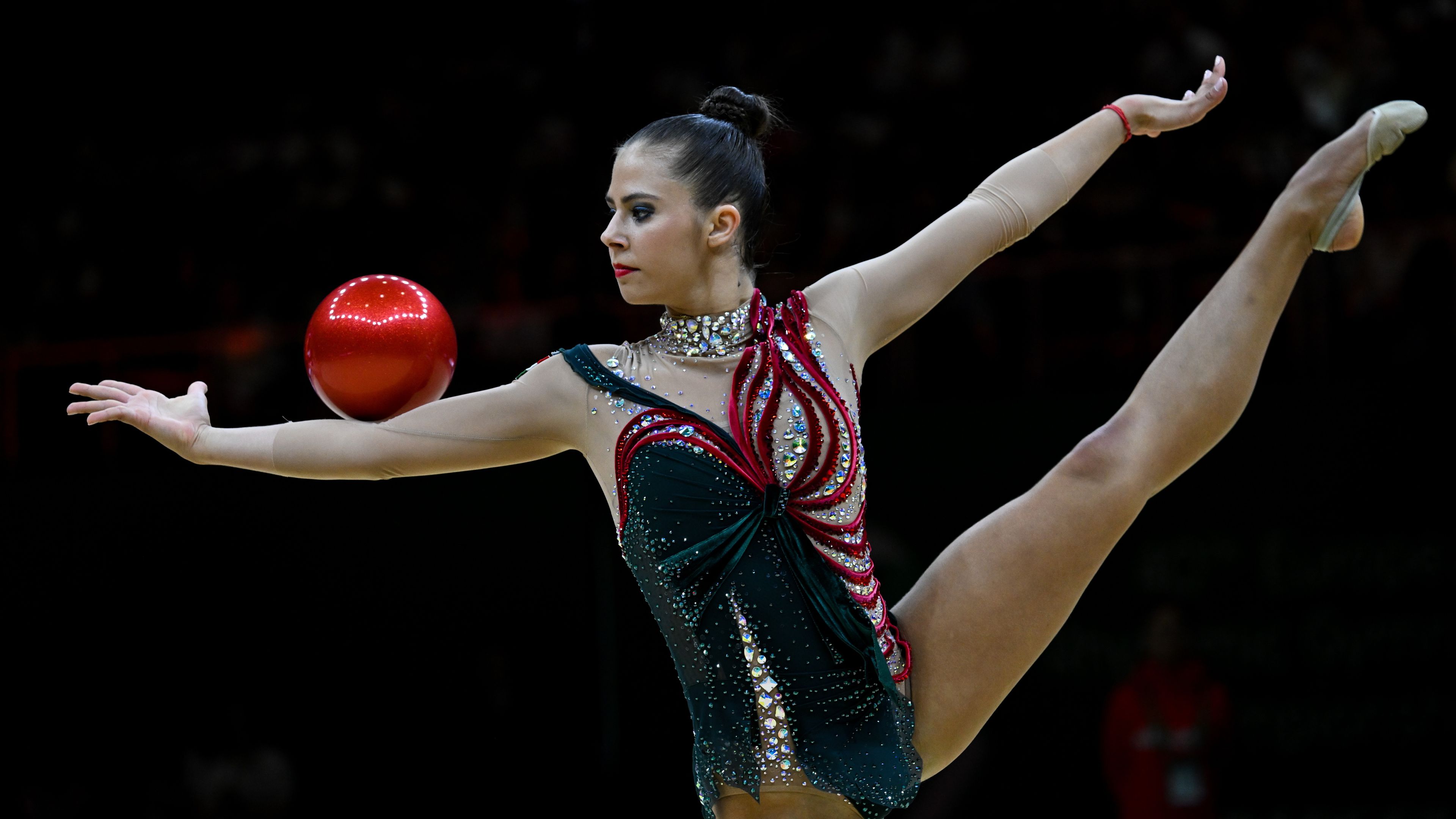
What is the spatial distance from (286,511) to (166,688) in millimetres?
704

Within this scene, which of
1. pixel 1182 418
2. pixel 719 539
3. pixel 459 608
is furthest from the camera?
pixel 459 608

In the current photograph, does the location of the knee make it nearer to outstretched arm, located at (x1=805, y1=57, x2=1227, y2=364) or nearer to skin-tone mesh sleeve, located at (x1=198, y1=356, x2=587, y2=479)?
outstretched arm, located at (x1=805, y1=57, x2=1227, y2=364)

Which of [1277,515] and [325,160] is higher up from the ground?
[325,160]

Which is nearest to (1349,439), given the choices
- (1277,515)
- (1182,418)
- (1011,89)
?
(1277,515)

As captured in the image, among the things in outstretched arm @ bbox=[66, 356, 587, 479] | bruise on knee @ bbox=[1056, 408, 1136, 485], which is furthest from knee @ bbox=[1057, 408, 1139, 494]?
outstretched arm @ bbox=[66, 356, 587, 479]

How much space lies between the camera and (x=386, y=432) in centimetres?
195

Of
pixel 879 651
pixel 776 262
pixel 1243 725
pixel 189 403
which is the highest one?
pixel 776 262

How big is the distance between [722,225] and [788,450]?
319 millimetres

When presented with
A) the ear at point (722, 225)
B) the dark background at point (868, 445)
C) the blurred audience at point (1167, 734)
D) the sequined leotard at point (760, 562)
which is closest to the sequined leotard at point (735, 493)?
the sequined leotard at point (760, 562)

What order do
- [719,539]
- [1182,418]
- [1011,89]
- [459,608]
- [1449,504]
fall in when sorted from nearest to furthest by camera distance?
[719,539] → [1182,418] → [1449,504] → [459,608] → [1011,89]

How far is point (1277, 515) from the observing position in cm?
456

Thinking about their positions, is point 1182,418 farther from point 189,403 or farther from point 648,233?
point 189,403

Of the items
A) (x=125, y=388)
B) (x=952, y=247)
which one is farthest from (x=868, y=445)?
(x=125, y=388)

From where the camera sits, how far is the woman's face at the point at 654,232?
1966mm
